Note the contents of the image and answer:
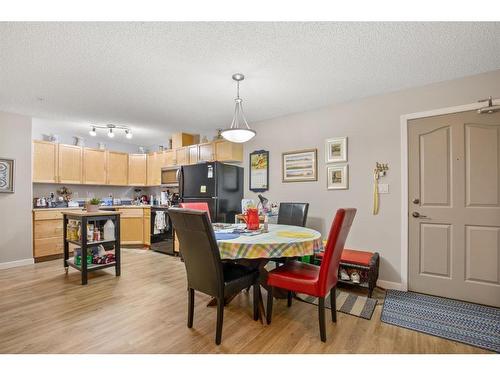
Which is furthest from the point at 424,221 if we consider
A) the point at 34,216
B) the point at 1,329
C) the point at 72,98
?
the point at 34,216

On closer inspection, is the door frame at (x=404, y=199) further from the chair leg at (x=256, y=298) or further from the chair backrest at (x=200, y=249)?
the chair backrest at (x=200, y=249)

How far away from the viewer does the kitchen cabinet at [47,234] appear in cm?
387

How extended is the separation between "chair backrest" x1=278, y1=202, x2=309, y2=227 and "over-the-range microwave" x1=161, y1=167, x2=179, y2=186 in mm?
2562

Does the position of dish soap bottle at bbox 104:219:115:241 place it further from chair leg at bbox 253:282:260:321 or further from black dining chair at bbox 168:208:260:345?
chair leg at bbox 253:282:260:321

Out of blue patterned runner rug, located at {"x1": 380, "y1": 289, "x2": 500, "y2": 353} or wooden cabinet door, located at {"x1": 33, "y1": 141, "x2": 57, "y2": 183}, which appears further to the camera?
wooden cabinet door, located at {"x1": 33, "y1": 141, "x2": 57, "y2": 183}

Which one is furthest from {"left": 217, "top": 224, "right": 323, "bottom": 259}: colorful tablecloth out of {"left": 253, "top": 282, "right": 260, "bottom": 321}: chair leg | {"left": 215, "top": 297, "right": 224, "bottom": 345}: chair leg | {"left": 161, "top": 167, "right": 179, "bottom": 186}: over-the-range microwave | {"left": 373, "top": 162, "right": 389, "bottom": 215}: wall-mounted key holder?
{"left": 161, "top": 167, "right": 179, "bottom": 186}: over-the-range microwave

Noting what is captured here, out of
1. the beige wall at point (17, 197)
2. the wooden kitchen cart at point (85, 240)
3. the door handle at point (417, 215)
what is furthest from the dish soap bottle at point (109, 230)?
the door handle at point (417, 215)

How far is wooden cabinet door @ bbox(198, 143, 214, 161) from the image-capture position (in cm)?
430

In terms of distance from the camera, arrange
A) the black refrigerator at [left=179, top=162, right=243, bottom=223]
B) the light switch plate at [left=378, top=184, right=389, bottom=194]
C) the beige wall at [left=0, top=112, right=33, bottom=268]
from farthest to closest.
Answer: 1. the black refrigerator at [left=179, top=162, right=243, bottom=223]
2. the beige wall at [left=0, top=112, right=33, bottom=268]
3. the light switch plate at [left=378, top=184, right=389, bottom=194]

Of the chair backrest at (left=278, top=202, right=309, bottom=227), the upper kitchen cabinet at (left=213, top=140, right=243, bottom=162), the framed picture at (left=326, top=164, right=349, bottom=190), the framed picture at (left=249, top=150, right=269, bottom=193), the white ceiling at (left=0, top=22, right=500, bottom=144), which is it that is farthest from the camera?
the upper kitchen cabinet at (left=213, top=140, right=243, bottom=162)

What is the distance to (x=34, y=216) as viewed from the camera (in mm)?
3865

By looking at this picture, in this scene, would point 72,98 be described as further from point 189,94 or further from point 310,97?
point 310,97

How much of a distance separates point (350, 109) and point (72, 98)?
11.8ft

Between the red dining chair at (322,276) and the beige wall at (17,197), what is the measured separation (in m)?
4.06
